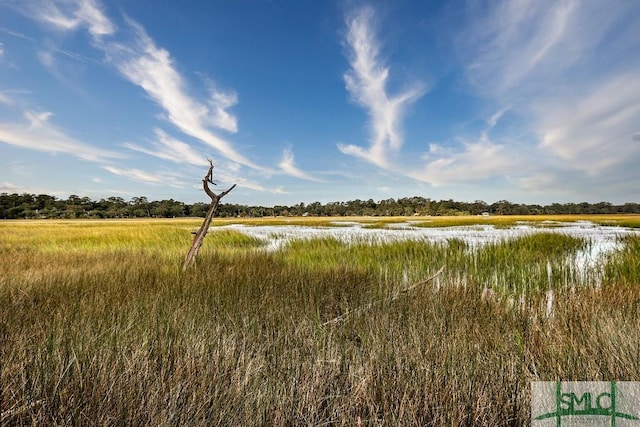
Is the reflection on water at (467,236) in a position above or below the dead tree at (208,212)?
below

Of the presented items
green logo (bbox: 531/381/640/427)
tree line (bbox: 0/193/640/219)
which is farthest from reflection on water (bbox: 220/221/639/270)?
tree line (bbox: 0/193/640/219)

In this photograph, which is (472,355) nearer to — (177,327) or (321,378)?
(321,378)

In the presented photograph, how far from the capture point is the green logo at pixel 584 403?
2.08 metres

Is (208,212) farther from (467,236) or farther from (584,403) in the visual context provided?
(467,236)

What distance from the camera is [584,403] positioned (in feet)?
7.28

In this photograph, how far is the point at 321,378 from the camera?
8.25 ft

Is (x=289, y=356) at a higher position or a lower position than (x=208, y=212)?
lower

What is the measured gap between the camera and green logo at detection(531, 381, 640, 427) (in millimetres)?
2080

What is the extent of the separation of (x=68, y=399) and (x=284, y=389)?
1544mm

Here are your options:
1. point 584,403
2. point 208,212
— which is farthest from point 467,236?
point 584,403

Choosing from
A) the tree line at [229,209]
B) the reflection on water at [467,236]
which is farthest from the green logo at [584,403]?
the tree line at [229,209]

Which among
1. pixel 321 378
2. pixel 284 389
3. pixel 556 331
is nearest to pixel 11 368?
pixel 284 389

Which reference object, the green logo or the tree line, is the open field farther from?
the tree line

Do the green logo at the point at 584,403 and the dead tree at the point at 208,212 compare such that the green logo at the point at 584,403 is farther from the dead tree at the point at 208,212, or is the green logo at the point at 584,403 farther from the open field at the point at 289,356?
the dead tree at the point at 208,212
